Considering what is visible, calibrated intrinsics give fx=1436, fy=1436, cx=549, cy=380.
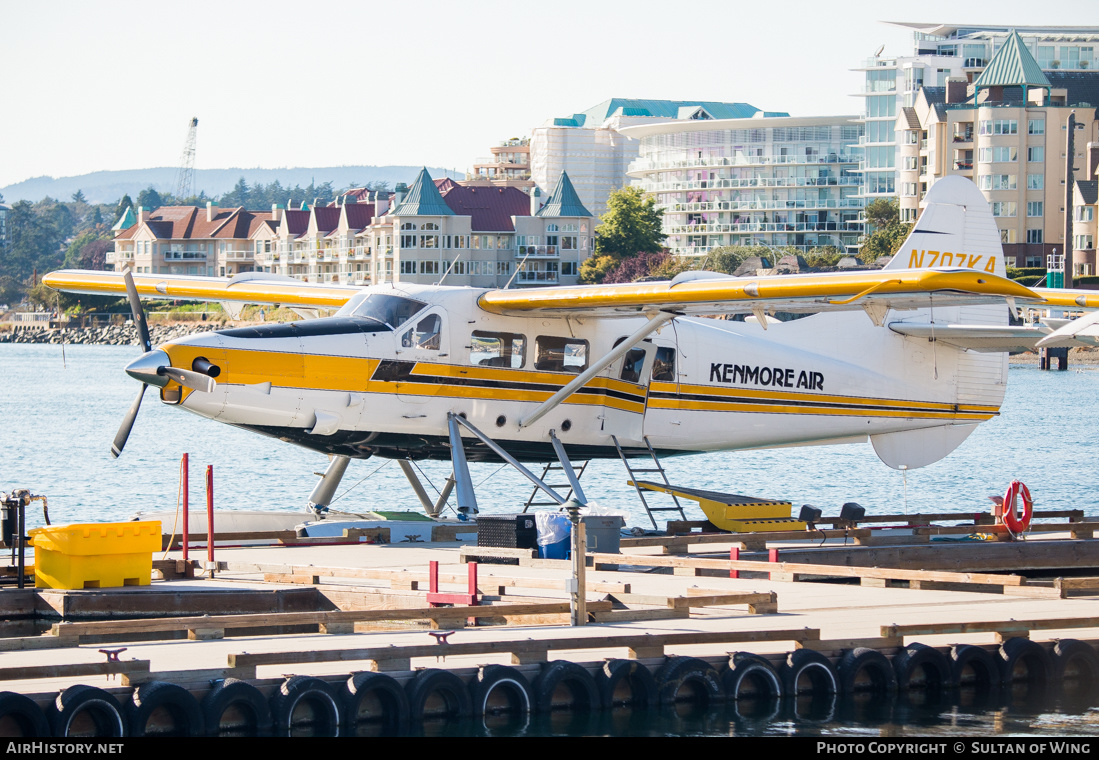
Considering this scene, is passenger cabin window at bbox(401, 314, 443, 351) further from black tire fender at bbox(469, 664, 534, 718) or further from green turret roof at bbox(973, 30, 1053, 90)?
green turret roof at bbox(973, 30, 1053, 90)

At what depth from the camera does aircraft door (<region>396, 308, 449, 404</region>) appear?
1412 cm

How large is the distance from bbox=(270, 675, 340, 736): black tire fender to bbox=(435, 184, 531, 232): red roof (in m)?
115

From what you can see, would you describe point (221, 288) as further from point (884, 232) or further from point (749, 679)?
point (884, 232)

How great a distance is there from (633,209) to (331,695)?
397 ft

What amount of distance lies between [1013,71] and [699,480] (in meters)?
75.8

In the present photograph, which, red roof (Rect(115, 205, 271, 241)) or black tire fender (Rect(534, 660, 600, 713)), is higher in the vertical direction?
red roof (Rect(115, 205, 271, 241))

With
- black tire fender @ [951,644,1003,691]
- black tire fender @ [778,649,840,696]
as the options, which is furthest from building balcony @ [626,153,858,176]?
black tire fender @ [778,649,840,696]

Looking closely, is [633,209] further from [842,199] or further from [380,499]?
[380,499]

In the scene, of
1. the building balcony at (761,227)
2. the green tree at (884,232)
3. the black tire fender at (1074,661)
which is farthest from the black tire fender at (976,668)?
the building balcony at (761,227)

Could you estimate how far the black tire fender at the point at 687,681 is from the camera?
877 centimetres

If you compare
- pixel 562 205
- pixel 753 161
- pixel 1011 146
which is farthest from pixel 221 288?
pixel 753 161

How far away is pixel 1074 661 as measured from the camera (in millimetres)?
9727

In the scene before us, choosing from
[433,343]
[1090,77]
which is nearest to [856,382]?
[433,343]

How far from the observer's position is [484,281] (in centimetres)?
12375
